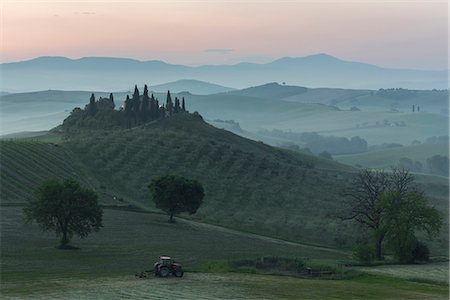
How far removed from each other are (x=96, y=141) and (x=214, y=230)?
6769cm

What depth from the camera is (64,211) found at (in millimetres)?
69125

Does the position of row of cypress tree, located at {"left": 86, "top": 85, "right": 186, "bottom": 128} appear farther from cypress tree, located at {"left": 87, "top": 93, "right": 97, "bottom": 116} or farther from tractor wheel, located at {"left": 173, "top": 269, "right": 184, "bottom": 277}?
tractor wheel, located at {"left": 173, "top": 269, "right": 184, "bottom": 277}

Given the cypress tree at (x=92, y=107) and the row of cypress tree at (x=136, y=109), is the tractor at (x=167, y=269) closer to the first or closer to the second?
the row of cypress tree at (x=136, y=109)

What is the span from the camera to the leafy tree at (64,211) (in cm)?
6894

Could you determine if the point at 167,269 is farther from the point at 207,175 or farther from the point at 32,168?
the point at 207,175

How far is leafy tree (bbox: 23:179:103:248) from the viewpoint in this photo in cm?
6894

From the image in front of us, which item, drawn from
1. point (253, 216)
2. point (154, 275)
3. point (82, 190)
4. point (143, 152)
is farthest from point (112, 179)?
point (154, 275)

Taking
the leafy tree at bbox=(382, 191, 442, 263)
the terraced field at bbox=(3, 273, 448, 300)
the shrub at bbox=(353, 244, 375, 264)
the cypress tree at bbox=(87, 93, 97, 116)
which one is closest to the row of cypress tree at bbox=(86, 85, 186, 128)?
the cypress tree at bbox=(87, 93, 97, 116)

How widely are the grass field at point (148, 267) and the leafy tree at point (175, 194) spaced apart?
7.40m

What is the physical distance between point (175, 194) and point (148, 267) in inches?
1288

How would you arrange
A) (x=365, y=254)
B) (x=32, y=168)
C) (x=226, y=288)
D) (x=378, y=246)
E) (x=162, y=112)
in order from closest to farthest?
(x=226, y=288) → (x=365, y=254) → (x=378, y=246) → (x=32, y=168) → (x=162, y=112)

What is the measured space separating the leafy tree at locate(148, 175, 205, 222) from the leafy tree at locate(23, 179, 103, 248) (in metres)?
21.5

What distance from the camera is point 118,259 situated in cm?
6262

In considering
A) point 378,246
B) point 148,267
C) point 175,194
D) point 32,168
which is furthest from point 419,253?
point 32,168
